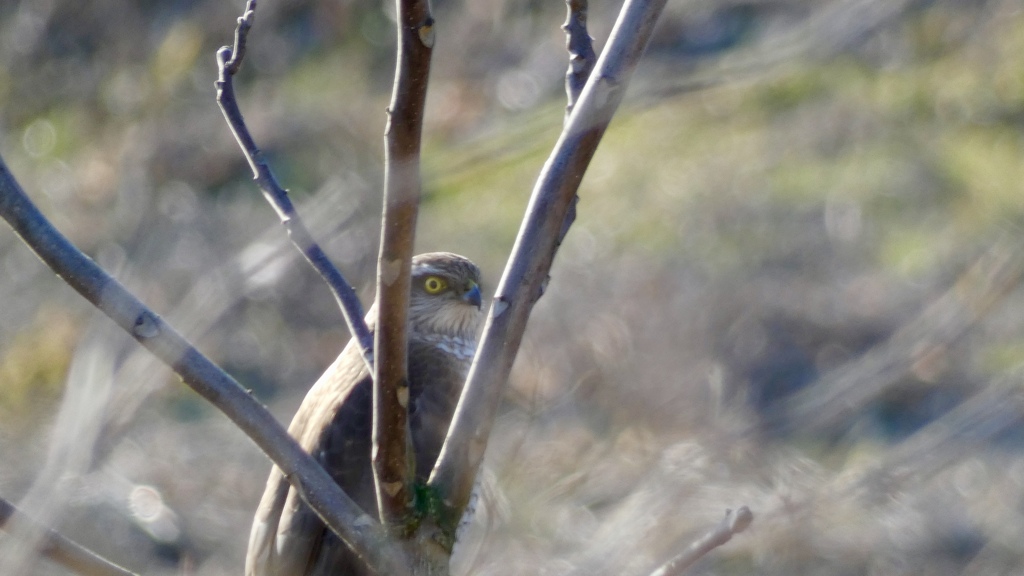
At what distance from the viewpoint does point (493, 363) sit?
7.98ft

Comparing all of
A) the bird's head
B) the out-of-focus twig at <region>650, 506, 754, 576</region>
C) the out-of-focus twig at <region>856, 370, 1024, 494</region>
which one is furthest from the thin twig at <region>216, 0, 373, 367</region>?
the bird's head

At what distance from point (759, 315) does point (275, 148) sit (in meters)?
4.81

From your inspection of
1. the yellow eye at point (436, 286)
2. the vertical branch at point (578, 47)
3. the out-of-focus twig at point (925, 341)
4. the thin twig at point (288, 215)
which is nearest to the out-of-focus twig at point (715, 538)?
the thin twig at point (288, 215)

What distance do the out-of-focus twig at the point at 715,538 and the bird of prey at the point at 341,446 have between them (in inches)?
52.1

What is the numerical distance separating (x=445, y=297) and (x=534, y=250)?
9.58ft

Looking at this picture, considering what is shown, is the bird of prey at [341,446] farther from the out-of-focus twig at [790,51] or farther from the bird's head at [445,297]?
the out-of-focus twig at [790,51]

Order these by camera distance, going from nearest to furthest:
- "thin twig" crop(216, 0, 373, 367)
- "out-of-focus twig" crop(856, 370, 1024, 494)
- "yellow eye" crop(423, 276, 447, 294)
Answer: "thin twig" crop(216, 0, 373, 367)
"out-of-focus twig" crop(856, 370, 1024, 494)
"yellow eye" crop(423, 276, 447, 294)

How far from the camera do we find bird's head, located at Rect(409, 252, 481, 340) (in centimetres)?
526

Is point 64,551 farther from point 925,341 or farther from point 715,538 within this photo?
point 925,341

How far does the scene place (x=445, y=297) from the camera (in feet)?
17.5

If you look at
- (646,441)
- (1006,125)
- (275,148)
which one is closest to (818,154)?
(1006,125)

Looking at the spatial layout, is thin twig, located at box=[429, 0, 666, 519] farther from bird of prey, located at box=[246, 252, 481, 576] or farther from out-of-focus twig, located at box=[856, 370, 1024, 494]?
out-of-focus twig, located at box=[856, 370, 1024, 494]

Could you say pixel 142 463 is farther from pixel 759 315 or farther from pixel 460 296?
pixel 759 315

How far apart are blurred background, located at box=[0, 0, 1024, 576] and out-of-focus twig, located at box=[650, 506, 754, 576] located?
1269 mm
